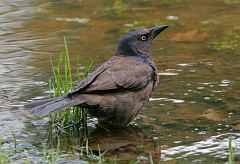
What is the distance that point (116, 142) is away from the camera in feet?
21.7

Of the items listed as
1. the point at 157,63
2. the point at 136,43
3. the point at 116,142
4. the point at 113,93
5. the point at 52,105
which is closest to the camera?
the point at 52,105

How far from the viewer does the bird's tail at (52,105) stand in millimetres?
6262

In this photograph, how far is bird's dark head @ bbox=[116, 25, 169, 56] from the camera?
7.52 metres

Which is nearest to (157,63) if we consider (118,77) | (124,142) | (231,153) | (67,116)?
(118,77)

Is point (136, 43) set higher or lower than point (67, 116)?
higher

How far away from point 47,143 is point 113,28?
14.2 ft

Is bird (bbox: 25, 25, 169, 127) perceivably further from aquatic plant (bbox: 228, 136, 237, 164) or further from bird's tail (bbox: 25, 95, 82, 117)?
aquatic plant (bbox: 228, 136, 237, 164)

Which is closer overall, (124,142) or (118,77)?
(124,142)

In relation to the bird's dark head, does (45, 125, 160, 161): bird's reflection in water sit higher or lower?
lower

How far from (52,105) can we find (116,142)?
72 centimetres

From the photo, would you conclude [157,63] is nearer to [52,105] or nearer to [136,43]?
[136,43]

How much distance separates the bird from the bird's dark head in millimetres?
123

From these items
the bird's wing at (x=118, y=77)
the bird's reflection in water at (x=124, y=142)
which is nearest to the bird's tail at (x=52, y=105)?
the bird's wing at (x=118, y=77)

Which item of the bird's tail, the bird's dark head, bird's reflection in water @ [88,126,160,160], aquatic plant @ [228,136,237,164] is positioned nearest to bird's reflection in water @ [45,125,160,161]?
bird's reflection in water @ [88,126,160,160]
